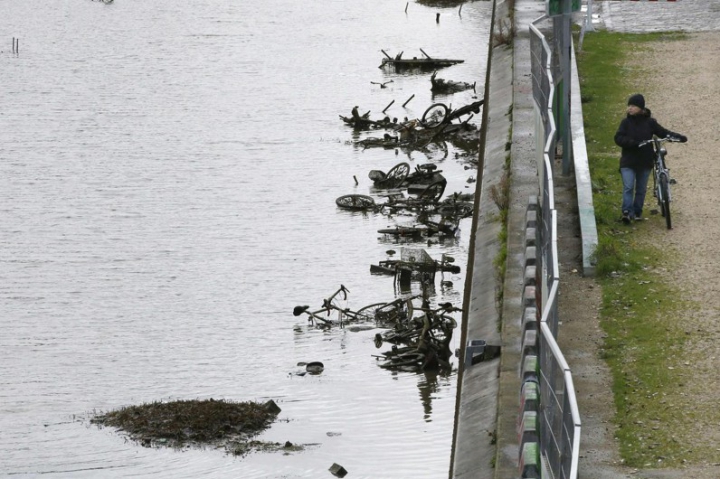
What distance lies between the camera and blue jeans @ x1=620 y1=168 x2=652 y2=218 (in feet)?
56.3

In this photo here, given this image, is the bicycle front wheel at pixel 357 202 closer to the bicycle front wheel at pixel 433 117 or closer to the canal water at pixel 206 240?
the canal water at pixel 206 240

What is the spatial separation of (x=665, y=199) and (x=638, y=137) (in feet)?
2.69

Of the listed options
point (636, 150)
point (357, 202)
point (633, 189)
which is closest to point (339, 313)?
point (357, 202)

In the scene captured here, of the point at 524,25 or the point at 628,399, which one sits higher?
the point at 524,25

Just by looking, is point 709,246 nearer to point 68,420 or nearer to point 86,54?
point 68,420

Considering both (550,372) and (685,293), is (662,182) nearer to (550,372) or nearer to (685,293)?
(685,293)

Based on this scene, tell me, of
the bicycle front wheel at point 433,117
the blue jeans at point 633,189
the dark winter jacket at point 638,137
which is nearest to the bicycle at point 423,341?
the blue jeans at point 633,189

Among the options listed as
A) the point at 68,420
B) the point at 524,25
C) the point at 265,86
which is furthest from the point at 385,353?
the point at 265,86

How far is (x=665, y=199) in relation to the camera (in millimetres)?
17078

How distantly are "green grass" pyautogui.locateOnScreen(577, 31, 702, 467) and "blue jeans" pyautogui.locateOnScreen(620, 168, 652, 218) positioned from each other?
0.21 meters

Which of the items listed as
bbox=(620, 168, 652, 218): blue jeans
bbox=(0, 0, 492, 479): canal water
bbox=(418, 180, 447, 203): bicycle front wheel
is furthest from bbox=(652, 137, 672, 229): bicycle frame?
bbox=(418, 180, 447, 203): bicycle front wheel

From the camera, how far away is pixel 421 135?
40750 mm

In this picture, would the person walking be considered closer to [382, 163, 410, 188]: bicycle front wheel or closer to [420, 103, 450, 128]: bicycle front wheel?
[382, 163, 410, 188]: bicycle front wheel

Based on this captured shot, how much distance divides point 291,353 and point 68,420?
4.23 metres
